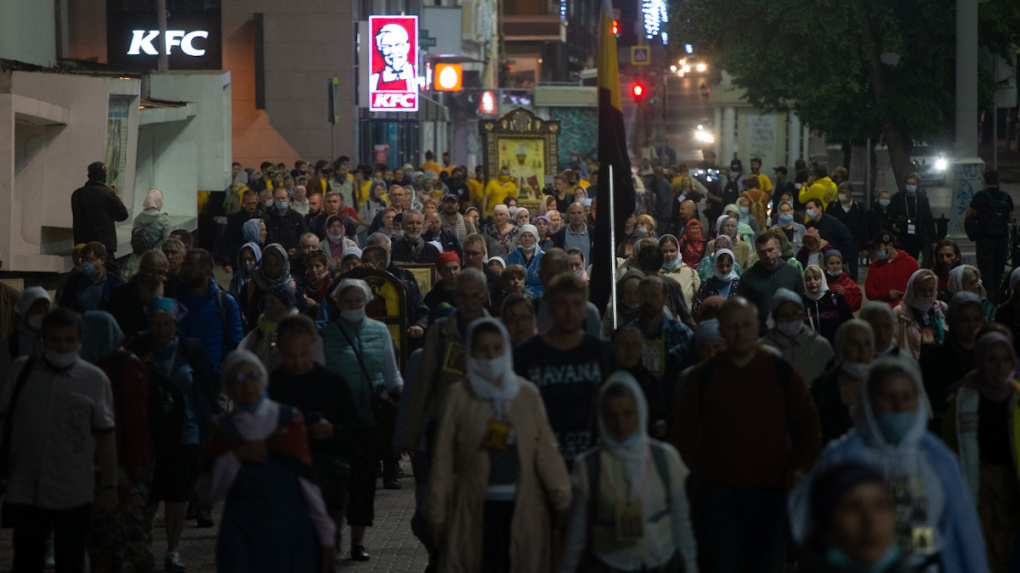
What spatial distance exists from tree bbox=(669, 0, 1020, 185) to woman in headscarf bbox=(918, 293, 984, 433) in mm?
21281

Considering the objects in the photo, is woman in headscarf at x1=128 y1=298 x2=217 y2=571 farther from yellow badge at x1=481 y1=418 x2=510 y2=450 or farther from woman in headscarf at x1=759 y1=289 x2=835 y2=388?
woman in headscarf at x1=759 y1=289 x2=835 y2=388

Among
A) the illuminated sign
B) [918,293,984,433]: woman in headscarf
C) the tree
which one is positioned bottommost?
[918,293,984,433]: woman in headscarf

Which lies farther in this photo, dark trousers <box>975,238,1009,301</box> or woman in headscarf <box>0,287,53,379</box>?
dark trousers <box>975,238,1009,301</box>

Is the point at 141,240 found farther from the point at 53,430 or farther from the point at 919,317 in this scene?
the point at 53,430

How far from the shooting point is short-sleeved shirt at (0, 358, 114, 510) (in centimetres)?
666

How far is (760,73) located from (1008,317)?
72.8 ft

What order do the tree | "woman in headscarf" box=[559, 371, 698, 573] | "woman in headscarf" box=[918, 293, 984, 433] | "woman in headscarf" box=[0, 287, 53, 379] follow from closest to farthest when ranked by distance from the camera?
"woman in headscarf" box=[559, 371, 698, 573] → "woman in headscarf" box=[918, 293, 984, 433] → "woman in headscarf" box=[0, 287, 53, 379] → the tree

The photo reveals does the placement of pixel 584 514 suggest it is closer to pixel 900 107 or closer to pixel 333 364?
pixel 333 364

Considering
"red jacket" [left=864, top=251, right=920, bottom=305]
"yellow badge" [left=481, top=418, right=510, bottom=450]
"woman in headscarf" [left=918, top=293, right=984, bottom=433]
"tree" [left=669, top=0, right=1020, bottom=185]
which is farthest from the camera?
"tree" [left=669, top=0, right=1020, bottom=185]

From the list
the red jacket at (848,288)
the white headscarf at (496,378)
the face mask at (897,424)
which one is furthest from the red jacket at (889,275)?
the face mask at (897,424)

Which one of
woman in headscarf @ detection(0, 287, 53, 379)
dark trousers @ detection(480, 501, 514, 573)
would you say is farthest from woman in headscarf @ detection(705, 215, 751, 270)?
dark trousers @ detection(480, 501, 514, 573)

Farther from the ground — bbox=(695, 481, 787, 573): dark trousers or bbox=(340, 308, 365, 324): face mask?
bbox=(340, 308, 365, 324): face mask

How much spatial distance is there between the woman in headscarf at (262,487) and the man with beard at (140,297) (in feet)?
12.8

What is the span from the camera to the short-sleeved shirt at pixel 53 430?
21.8 feet
